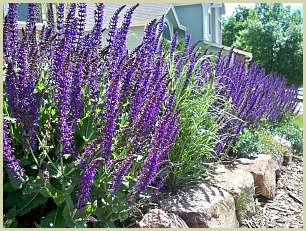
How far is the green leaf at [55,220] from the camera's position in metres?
2.44

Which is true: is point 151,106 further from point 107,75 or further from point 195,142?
point 195,142

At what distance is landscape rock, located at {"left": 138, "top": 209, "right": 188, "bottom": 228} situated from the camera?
286cm

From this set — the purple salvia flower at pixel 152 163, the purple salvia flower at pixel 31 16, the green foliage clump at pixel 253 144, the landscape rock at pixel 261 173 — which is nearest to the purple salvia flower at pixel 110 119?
the purple salvia flower at pixel 152 163

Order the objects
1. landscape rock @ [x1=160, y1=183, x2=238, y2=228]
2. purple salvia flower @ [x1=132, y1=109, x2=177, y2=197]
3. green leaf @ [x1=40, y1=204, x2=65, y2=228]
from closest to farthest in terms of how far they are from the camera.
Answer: green leaf @ [x1=40, y1=204, x2=65, y2=228], purple salvia flower @ [x1=132, y1=109, x2=177, y2=197], landscape rock @ [x1=160, y1=183, x2=238, y2=228]

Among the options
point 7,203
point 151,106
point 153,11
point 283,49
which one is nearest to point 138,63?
point 151,106

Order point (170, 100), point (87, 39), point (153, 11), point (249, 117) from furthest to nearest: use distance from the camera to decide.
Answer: point (153, 11) → point (249, 117) → point (170, 100) → point (87, 39)

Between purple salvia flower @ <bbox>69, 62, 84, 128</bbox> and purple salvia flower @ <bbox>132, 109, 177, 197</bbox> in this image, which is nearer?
purple salvia flower @ <bbox>69, 62, 84, 128</bbox>

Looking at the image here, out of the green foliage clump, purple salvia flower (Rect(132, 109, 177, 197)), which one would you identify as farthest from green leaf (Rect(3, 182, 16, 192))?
the green foliage clump

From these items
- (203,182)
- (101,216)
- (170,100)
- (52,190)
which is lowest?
(203,182)

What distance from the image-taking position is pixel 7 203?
8.52 ft

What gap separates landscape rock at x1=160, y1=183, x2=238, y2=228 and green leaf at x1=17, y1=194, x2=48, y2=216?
1.11 m

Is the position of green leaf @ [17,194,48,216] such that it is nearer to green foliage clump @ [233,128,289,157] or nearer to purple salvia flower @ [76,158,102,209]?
purple salvia flower @ [76,158,102,209]

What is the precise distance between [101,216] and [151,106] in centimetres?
79

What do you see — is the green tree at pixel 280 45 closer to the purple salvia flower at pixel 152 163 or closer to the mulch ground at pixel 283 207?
the mulch ground at pixel 283 207
